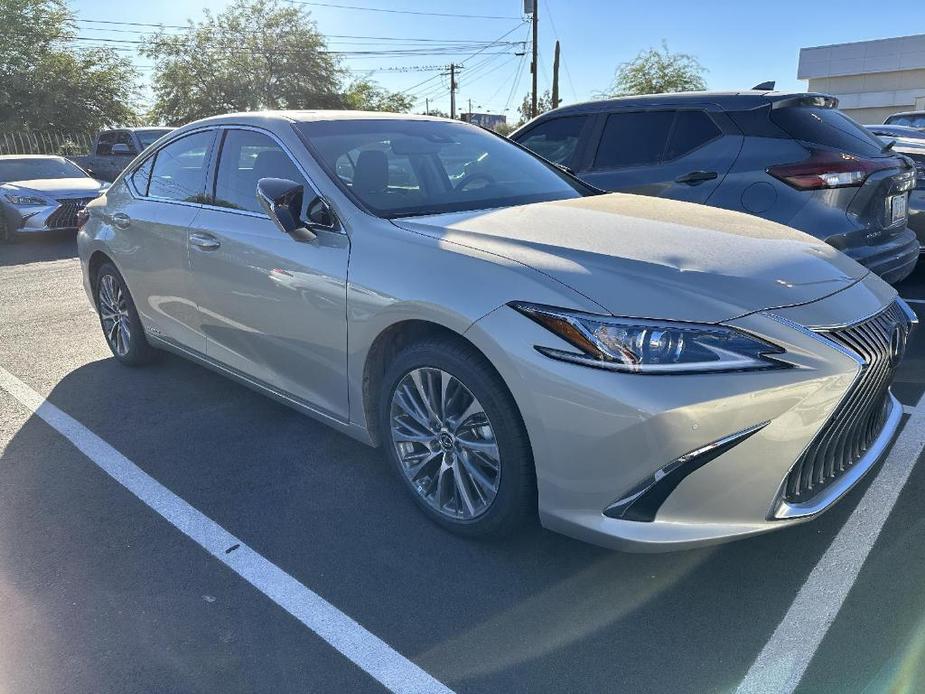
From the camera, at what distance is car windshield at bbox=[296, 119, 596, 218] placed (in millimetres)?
3250

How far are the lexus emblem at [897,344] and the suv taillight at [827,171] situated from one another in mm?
2012

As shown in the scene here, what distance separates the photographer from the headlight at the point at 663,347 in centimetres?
216

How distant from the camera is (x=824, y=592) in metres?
2.48

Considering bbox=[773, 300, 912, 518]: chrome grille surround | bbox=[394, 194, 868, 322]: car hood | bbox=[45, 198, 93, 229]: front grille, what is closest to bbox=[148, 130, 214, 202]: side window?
bbox=[394, 194, 868, 322]: car hood

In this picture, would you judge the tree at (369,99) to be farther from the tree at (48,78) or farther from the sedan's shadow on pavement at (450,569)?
the sedan's shadow on pavement at (450,569)

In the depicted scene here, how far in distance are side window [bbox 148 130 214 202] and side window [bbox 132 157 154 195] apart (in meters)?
0.05

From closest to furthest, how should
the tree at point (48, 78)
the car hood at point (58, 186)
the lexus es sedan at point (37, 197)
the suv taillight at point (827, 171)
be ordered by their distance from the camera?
the suv taillight at point (827, 171) → the lexus es sedan at point (37, 197) → the car hood at point (58, 186) → the tree at point (48, 78)

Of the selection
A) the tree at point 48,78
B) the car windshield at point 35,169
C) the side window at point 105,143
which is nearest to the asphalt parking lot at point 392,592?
the car windshield at point 35,169

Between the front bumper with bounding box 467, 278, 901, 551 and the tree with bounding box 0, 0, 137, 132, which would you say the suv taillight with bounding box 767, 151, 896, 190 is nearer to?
the front bumper with bounding box 467, 278, 901, 551

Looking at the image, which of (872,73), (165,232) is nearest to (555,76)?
(872,73)

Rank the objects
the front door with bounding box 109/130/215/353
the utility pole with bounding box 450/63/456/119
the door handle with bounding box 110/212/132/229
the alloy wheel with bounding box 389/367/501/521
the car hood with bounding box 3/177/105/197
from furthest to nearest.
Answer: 1. the utility pole with bounding box 450/63/456/119
2. the car hood with bounding box 3/177/105/197
3. the door handle with bounding box 110/212/132/229
4. the front door with bounding box 109/130/215/353
5. the alloy wheel with bounding box 389/367/501/521

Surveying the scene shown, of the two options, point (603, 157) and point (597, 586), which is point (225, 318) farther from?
point (603, 157)

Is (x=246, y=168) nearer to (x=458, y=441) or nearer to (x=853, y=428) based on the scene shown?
(x=458, y=441)

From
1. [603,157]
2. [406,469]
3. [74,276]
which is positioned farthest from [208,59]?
[406,469]
